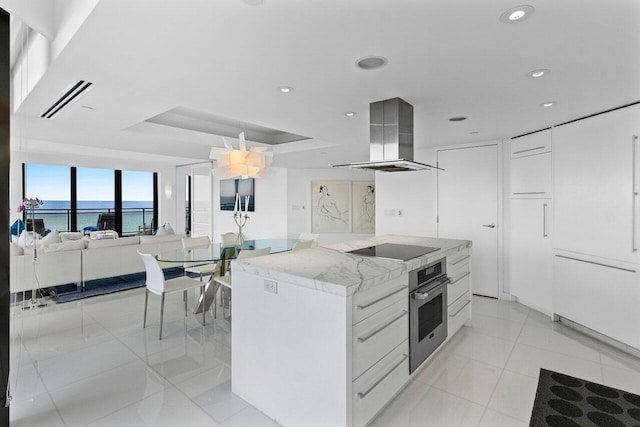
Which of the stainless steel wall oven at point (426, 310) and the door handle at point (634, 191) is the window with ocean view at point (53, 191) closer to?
the stainless steel wall oven at point (426, 310)

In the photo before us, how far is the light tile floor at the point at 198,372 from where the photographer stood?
1980 mm

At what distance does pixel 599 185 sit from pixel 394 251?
212 cm

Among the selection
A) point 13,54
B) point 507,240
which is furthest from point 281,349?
point 507,240

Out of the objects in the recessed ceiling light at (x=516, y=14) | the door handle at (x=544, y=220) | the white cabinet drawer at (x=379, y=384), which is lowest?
the white cabinet drawer at (x=379, y=384)

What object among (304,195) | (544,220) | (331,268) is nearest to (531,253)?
(544,220)

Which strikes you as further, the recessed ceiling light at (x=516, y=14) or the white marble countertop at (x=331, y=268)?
the white marble countertop at (x=331, y=268)

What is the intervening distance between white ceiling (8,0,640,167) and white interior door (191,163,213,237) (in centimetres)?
473

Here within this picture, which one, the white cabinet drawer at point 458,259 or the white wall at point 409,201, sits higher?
the white wall at point 409,201

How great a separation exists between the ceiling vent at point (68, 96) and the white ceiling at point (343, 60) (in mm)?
70

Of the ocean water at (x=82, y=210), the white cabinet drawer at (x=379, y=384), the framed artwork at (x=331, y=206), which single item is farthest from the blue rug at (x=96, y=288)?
the white cabinet drawer at (x=379, y=384)

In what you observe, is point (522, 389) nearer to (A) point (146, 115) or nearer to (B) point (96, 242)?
(A) point (146, 115)

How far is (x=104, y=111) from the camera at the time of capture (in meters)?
3.06

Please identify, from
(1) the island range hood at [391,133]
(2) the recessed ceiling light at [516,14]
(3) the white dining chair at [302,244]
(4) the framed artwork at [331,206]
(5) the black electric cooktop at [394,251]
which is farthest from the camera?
(4) the framed artwork at [331,206]

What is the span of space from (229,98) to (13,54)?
6.38ft
